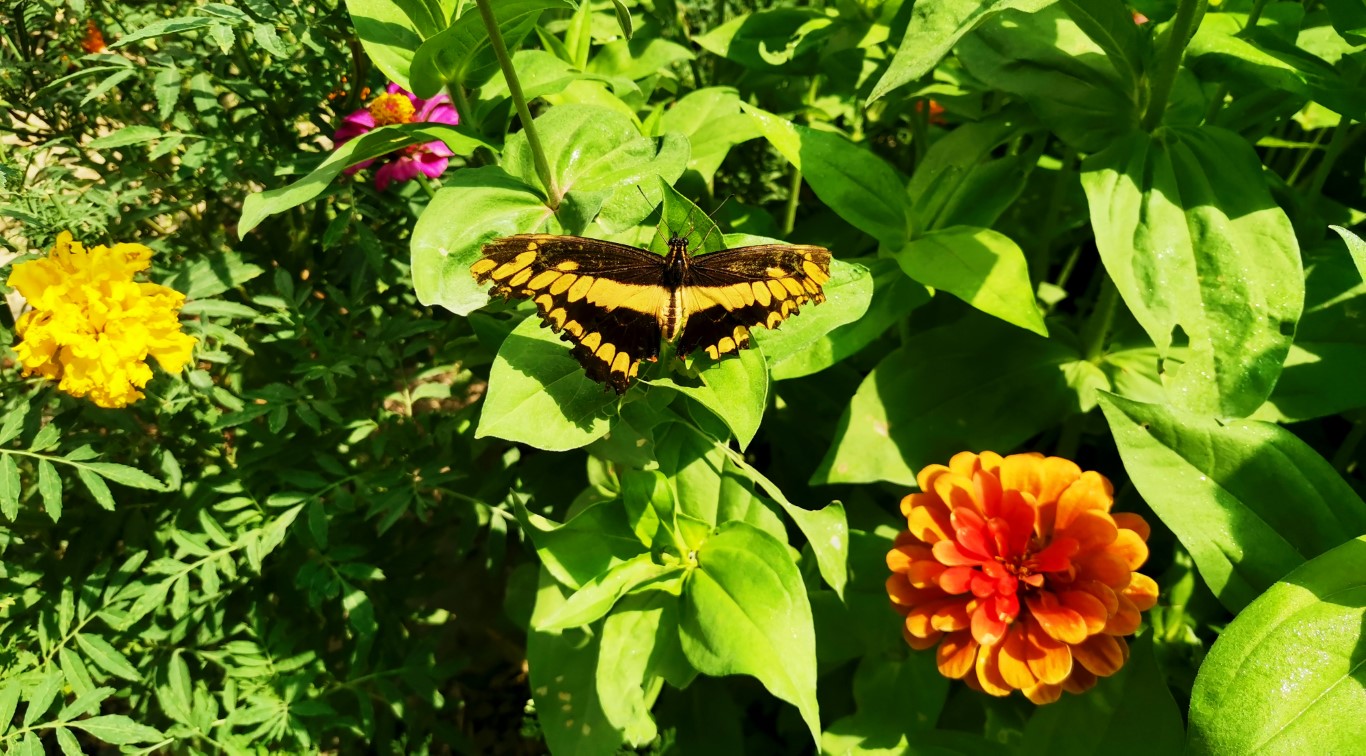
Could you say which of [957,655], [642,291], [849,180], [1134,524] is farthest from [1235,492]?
[642,291]

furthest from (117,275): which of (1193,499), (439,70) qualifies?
(1193,499)

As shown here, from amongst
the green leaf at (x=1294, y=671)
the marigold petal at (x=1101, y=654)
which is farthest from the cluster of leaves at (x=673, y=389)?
the marigold petal at (x=1101, y=654)

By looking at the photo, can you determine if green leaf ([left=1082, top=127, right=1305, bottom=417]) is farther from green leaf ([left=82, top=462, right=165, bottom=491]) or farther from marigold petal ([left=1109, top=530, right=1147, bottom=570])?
green leaf ([left=82, top=462, right=165, bottom=491])

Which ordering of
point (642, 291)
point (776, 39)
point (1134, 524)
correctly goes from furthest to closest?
point (776, 39) → point (1134, 524) → point (642, 291)

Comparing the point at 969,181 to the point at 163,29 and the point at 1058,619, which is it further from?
the point at 163,29

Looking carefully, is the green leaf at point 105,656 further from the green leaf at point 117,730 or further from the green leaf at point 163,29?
the green leaf at point 163,29

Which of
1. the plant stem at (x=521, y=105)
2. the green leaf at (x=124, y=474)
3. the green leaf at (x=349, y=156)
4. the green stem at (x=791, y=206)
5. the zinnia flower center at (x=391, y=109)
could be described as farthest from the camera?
the green stem at (x=791, y=206)
